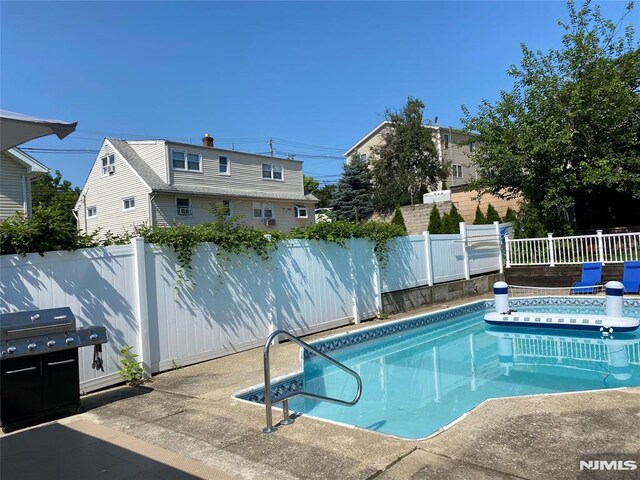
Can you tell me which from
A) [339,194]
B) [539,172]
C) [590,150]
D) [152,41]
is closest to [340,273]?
[152,41]

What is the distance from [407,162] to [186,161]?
16.7 meters

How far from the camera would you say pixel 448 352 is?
8688 millimetres

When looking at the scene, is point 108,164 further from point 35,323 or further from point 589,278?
point 589,278

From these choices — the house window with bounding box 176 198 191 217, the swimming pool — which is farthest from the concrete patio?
the house window with bounding box 176 198 191 217

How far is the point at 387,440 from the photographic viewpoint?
352cm

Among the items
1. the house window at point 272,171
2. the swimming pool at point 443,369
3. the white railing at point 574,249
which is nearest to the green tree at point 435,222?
the white railing at point 574,249

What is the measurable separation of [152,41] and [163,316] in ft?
30.0

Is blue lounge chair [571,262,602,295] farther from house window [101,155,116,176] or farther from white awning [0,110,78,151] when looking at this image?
house window [101,155,116,176]

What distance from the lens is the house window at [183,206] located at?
73.5ft

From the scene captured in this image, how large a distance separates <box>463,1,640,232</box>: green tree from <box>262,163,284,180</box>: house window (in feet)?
46.9

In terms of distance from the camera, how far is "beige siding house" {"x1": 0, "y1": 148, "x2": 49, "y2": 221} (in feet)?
47.1

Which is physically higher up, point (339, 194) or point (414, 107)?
point (414, 107)

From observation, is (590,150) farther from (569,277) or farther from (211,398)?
(211,398)

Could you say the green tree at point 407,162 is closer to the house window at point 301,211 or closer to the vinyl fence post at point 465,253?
the house window at point 301,211
